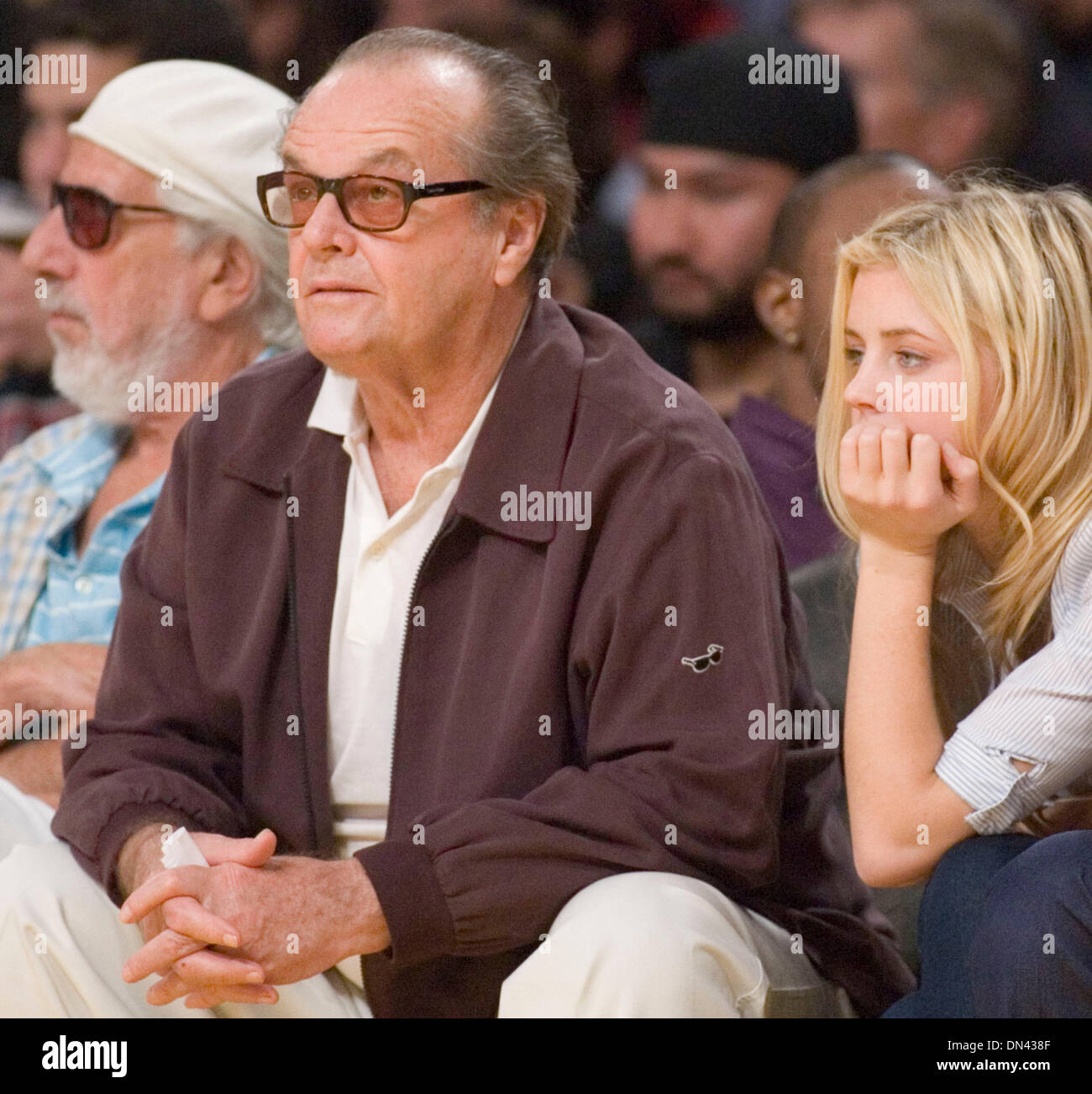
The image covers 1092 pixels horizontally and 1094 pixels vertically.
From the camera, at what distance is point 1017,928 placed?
184 centimetres

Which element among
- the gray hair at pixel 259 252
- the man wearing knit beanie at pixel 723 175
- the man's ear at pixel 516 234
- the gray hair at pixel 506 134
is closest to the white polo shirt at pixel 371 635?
the man's ear at pixel 516 234

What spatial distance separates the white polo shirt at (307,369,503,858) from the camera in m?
2.30

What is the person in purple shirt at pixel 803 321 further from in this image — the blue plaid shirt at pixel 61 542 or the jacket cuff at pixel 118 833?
the jacket cuff at pixel 118 833

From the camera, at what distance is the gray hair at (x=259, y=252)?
9.93ft

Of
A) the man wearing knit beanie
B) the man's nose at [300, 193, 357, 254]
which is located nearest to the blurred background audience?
the man wearing knit beanie

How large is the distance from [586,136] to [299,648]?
2.13 m

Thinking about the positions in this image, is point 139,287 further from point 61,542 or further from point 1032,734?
point 1032,734

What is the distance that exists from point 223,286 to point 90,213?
26cm

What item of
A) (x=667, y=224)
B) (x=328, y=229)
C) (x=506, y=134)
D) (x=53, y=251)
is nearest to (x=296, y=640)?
(x=328, y=229)

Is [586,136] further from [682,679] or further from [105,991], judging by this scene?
[105,991]

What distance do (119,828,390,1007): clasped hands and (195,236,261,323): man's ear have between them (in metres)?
1.29

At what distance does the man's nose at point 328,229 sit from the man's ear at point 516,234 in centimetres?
21

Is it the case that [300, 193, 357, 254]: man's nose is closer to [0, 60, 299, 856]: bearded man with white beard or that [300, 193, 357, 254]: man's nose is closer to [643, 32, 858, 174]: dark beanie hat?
[0, 60, 299, 856]: bearded man with white beard

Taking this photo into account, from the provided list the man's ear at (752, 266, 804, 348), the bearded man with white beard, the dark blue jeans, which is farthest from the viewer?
the man's ear at (752, 266, 804, 348)
